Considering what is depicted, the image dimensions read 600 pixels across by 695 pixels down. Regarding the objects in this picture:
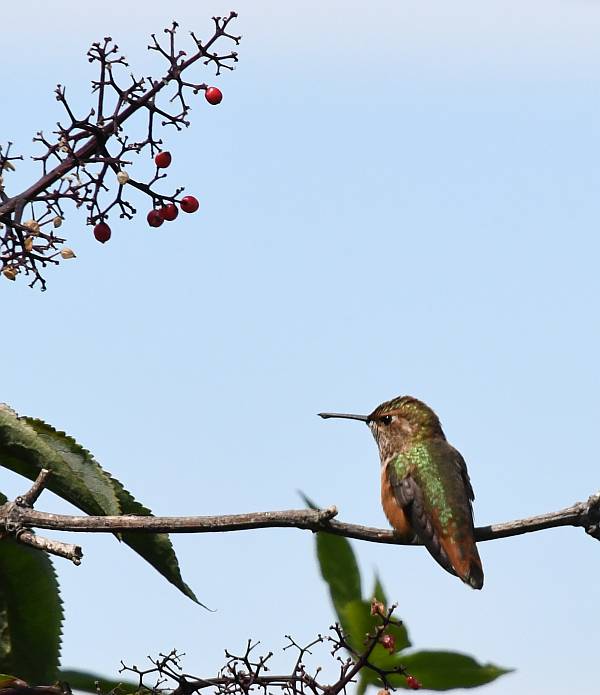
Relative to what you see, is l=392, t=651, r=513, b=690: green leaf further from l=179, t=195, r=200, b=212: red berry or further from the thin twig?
l=179, t=195, r=200, b=212: red berry

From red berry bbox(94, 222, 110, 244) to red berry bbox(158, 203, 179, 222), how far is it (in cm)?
34

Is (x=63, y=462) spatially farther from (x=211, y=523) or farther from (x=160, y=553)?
(x=211, y=523)

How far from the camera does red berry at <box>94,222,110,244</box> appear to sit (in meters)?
5.60

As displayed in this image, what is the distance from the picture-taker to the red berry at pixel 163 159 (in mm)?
5520

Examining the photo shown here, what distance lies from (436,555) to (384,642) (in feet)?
10.9

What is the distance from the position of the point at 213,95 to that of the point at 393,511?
355 centimetres

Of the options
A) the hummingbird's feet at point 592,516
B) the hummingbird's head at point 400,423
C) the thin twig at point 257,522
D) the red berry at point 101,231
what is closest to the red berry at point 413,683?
the thin twig at point 257,522

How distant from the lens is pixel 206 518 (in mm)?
3857

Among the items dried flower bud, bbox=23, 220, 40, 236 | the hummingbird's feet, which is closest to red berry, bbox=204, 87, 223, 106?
dried flower bud, bbox=23, 220, 40, 236

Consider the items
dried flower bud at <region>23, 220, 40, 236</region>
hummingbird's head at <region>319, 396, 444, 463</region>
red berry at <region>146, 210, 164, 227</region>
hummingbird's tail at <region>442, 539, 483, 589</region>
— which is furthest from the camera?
hummingbird's head at <region>319, 396, 444, 463</region>

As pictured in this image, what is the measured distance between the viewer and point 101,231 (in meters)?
5.60

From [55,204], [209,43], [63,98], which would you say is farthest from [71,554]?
[209,43]

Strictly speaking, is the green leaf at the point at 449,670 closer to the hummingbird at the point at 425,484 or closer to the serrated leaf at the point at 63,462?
the serrated leaf at the point at 63,462

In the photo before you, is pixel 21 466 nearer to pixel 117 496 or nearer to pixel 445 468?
pixel 117 496
